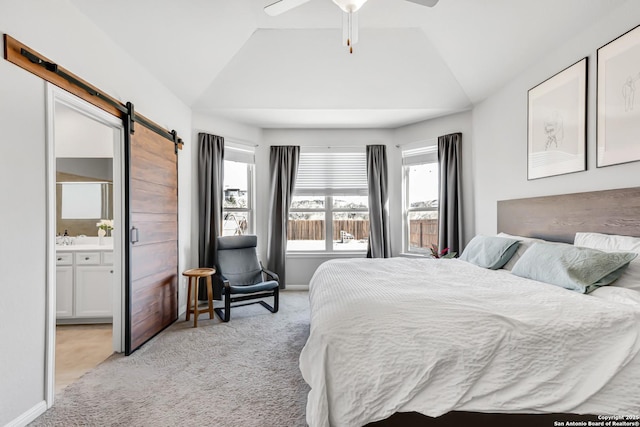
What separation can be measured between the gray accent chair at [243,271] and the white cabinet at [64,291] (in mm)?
1486

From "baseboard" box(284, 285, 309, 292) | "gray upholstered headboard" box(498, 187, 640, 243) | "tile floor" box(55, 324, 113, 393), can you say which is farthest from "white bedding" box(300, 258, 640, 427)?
"baseboard" box(284, 285, 309, 292)

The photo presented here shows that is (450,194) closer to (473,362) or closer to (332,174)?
(332,174)

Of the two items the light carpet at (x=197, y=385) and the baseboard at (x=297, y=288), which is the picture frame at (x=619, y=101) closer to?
the light carpet at (x=197, y=385)

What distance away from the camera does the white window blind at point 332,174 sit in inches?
197

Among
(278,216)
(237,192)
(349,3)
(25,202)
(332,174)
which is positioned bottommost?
(278,216)

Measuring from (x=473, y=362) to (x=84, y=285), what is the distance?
372cm

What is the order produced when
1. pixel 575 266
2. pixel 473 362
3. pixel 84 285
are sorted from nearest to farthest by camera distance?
1. pixel 473 362
2. pixel 575 266
3. pixel 84 285

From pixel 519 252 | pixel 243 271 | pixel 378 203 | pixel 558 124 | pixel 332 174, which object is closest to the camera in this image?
pixel 519 252

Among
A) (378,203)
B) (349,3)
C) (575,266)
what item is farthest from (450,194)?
(349,3)

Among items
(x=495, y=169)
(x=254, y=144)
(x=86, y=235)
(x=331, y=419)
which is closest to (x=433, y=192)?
(x=495, y=169)

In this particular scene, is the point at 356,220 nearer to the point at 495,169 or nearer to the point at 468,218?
the point at 468,218

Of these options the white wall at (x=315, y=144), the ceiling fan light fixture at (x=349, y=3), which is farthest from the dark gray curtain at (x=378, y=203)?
the ceiling fan light fixture at (x=349, y=3)

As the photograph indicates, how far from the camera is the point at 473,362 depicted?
1.33m

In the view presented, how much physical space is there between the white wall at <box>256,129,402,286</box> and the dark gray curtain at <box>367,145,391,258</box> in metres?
0.15
